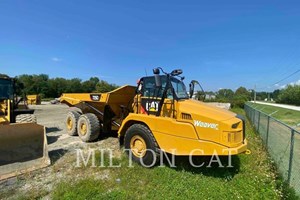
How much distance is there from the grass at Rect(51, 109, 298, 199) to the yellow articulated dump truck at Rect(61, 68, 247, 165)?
0.53 meters

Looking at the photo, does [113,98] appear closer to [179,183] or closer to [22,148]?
[22,148]

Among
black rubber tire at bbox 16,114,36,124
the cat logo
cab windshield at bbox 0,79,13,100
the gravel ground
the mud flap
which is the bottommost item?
the gravel ground

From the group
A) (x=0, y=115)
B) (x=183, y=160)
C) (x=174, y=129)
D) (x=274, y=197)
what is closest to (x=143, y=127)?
(x=174, y=129)

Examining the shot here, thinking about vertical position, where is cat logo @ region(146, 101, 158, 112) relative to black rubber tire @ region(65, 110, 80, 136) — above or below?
above

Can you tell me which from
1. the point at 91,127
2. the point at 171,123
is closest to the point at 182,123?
the point at 171,123

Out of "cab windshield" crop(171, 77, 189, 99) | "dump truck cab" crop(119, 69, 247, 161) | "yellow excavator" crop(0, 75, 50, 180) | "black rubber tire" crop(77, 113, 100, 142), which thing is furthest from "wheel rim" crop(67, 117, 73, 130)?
"cab windshield" crop(171, 77, 189, 99)

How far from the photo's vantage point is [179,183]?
178 inches

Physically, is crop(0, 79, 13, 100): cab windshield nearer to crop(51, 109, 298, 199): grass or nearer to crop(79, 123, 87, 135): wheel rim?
crop(79, 123, 87, 135): wheel rim

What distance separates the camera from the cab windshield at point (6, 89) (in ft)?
27.2

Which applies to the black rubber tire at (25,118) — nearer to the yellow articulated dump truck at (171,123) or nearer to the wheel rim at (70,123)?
Result: the wheel rim at (70,123)

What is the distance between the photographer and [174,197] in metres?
4.04

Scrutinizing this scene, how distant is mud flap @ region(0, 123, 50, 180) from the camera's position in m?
5.48

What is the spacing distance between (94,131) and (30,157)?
2177mm

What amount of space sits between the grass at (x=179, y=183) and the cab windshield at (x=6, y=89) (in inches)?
199
